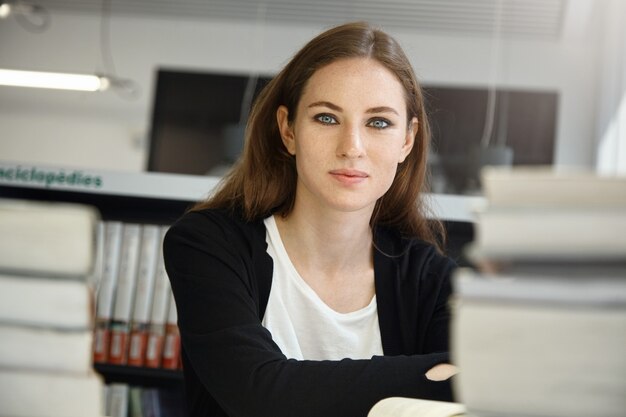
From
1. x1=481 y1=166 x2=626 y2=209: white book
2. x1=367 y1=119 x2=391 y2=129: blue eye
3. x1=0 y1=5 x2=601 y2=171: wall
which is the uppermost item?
x1=0 y1=5 x2=601 y2=171: wall

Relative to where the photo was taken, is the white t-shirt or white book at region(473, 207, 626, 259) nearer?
white book at region(473, 207, 626, 259)

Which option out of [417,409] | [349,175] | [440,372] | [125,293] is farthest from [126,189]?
[417,409]

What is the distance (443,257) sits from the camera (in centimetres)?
170

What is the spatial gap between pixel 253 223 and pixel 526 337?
116cm

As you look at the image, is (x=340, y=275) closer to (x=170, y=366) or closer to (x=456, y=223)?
(x=456, y=223)

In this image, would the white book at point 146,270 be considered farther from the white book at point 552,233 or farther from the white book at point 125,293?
the white book at point 552,233

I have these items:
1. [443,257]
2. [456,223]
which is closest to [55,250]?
[443,257]

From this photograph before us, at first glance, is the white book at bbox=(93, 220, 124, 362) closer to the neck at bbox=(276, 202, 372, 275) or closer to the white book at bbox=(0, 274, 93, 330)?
the neck at bbox=(276, 202, 372, 275)

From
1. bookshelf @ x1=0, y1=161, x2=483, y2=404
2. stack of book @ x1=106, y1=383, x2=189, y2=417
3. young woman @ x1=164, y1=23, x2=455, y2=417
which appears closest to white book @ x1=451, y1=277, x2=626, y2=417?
young woman @ x1=164, y1=23, x2=455, y2=417

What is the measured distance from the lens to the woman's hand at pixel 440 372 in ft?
3.49

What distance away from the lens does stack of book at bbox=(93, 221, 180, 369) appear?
7.18 ft

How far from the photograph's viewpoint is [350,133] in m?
1.46

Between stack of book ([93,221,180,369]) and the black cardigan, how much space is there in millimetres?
Result: 675

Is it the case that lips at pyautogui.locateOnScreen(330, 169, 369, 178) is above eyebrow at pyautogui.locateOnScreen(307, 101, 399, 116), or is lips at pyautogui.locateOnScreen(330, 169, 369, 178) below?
below
